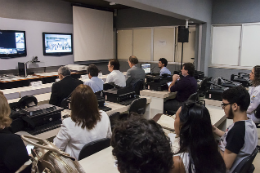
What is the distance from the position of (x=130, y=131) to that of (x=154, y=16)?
681 centimetres

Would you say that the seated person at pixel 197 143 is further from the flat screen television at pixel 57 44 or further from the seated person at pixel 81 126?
the flat screen television at pixel 57 44

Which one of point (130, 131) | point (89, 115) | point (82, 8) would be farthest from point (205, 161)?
point (82, 8)

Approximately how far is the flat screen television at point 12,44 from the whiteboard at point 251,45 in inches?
220

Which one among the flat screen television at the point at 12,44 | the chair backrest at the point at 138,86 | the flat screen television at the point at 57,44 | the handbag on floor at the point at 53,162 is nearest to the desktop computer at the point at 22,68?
the flat screen television at the point at 12,44

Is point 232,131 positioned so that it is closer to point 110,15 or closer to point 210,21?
point 210,21

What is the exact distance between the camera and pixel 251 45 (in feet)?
18.8

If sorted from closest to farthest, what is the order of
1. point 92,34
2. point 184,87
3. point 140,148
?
point 140,148 < point 184,87 < point 92,34

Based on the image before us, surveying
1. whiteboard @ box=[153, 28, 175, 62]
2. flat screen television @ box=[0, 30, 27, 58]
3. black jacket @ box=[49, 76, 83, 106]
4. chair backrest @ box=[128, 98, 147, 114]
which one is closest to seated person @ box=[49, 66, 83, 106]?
black jacket @ box=[49, 76, 83, 106]

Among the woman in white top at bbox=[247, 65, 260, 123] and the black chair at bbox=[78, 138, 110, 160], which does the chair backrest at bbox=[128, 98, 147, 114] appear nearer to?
the black chair at bbox=[78, 138, 110, 160]

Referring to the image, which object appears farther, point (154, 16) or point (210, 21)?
point (154, 16)

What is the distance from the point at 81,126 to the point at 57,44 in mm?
4860

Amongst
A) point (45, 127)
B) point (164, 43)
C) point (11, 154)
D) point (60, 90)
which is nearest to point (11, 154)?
point (11, 154)

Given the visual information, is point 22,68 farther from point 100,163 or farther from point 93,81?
point 100,163

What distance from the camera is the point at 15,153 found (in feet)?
4.39
